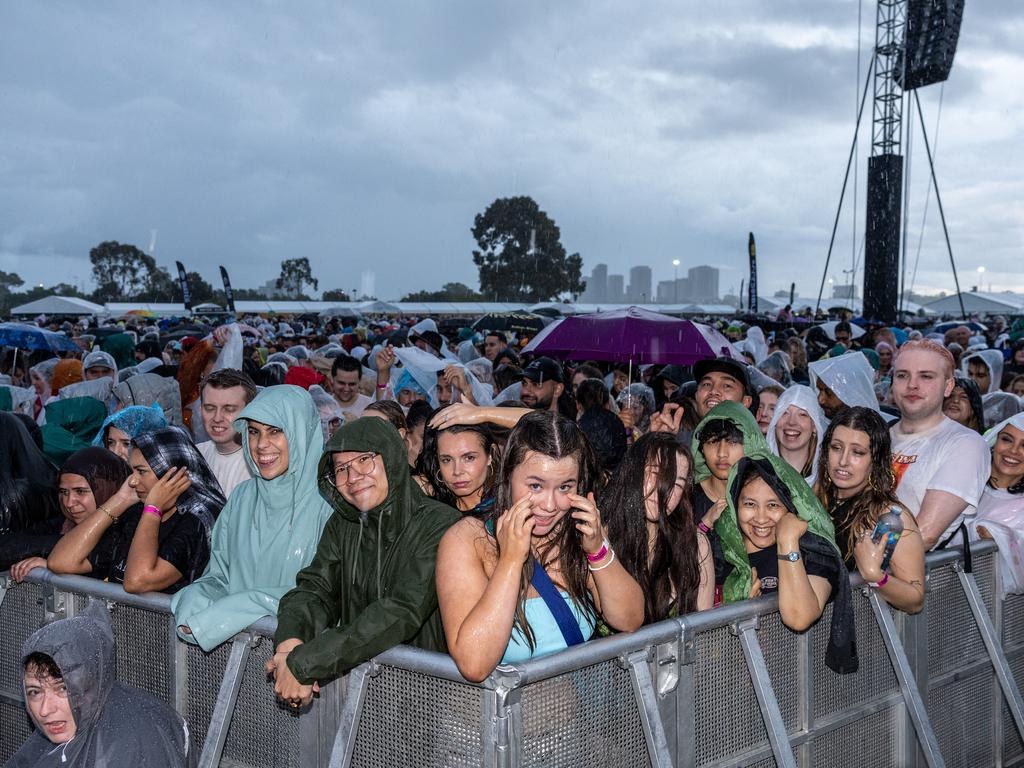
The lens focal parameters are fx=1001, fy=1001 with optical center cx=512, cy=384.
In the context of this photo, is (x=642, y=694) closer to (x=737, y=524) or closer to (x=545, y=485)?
(x=545, y=485)

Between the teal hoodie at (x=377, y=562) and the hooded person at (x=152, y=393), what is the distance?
15.7ft

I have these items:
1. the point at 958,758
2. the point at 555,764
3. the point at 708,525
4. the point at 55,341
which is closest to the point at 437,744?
the point at 555,764

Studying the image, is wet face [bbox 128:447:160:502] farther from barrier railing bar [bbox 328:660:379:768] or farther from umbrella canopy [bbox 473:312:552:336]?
umbrella canopy [bbox 473:312:552:336]

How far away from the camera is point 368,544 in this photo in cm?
324

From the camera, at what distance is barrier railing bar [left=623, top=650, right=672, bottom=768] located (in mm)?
2949

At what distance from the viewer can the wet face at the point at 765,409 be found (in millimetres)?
6508

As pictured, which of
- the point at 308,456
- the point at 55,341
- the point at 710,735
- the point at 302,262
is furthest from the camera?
the point at 302,262

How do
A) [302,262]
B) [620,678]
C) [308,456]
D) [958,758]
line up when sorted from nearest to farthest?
[620,678] < [308,456] < [958,758] < [302,262]

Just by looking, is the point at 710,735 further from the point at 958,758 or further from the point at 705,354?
the point at 705,354

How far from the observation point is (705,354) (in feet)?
26.7

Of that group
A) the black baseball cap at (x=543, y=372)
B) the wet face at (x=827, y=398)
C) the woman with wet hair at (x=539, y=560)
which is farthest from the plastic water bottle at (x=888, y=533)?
the black baseball cap at (x=543, y=372)

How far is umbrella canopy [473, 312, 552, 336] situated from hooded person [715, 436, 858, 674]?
18.3m

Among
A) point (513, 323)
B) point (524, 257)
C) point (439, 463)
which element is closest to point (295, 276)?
point (524, 257)

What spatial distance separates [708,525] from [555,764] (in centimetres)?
149
